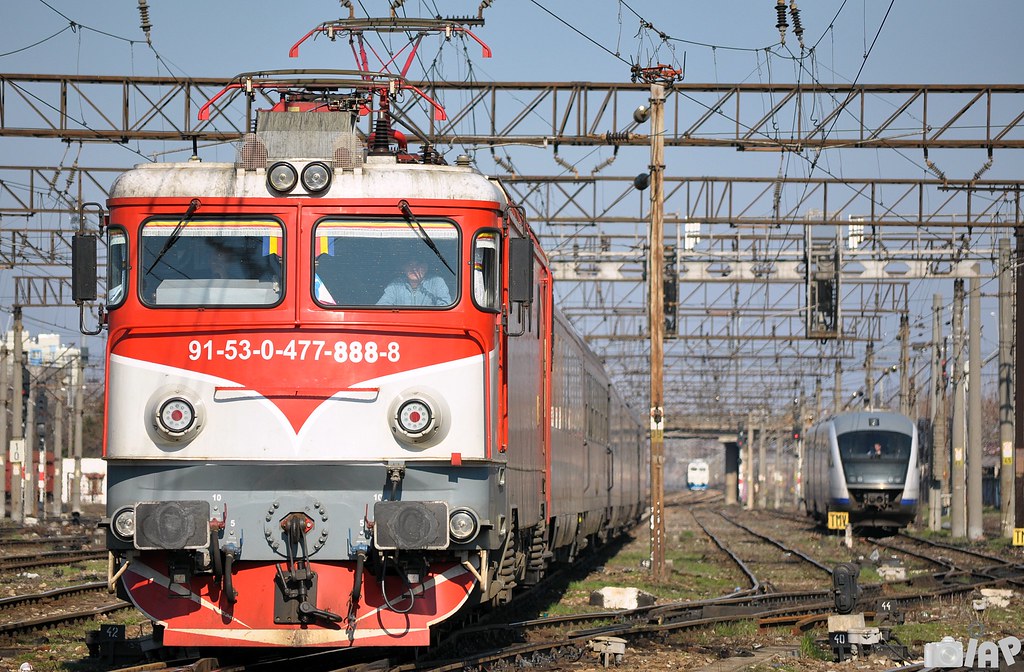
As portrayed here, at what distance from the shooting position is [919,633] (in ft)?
48.0

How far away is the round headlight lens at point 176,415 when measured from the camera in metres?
9.54

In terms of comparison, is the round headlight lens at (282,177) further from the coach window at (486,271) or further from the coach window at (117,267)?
the coach window at (486,271)

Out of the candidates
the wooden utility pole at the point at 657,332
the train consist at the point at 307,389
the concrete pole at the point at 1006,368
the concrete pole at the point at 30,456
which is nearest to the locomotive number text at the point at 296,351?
the train consist at the point at 307,389

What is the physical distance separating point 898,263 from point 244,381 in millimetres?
31665

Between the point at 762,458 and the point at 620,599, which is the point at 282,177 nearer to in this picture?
the point at 620,599

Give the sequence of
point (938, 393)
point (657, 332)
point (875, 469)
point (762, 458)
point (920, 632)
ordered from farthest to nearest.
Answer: point (762, 458), point (938, 393), point (875, 469), point (657, 332), point (920, 632)

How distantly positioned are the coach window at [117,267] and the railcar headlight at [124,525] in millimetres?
1517

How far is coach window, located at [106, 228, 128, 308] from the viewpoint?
32.7 feet

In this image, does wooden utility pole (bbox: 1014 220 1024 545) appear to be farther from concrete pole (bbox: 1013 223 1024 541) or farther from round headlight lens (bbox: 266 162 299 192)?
round headlight lens (bbox: 266 162 299 192)

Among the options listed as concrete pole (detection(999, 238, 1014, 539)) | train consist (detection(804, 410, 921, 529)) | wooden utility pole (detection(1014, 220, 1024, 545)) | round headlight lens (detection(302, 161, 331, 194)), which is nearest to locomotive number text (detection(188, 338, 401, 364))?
round headlight lens (detection(302, 161, 331, 194))

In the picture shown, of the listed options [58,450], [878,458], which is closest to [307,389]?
[878,458]

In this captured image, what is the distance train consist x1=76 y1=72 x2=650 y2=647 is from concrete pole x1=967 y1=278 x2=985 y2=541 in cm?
2763

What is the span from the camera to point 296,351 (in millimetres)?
9672

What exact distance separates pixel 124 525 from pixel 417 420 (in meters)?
2.07
